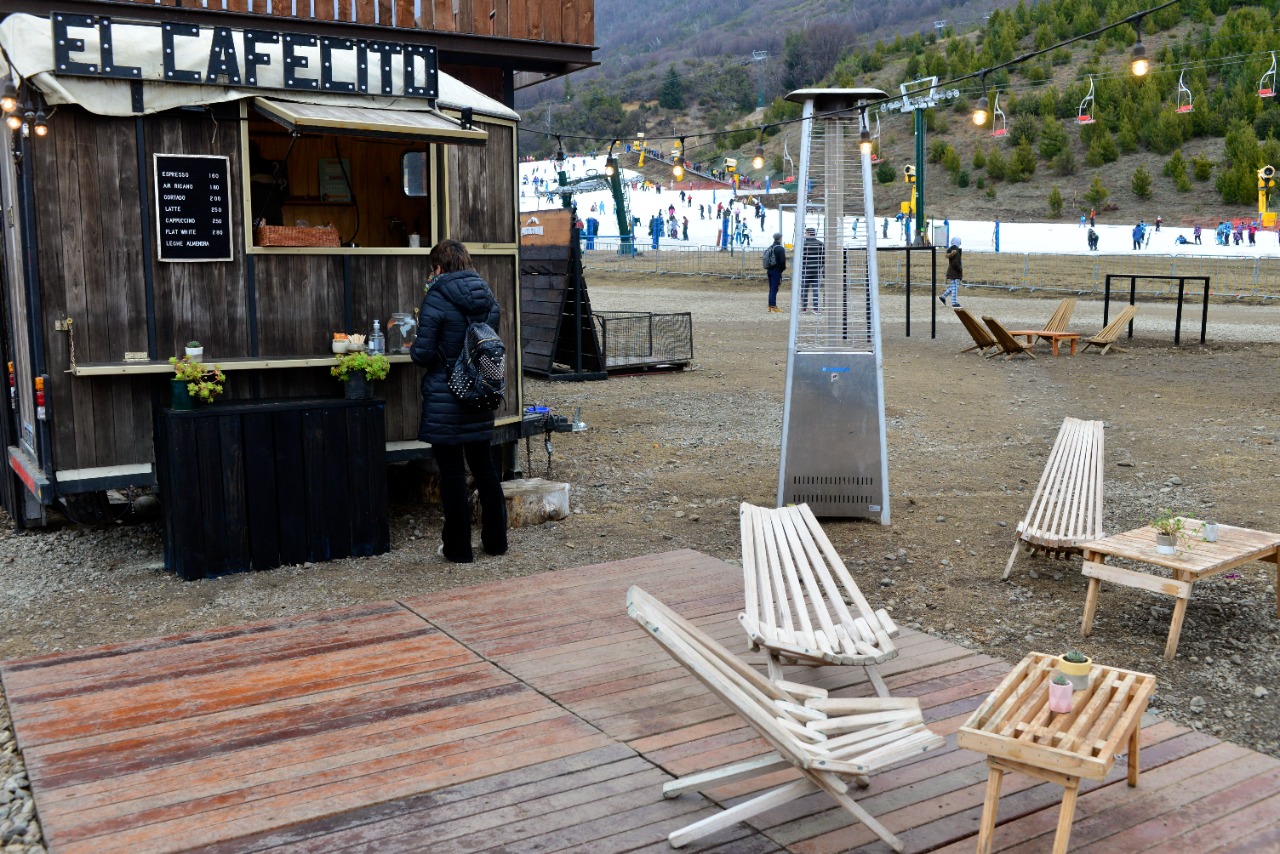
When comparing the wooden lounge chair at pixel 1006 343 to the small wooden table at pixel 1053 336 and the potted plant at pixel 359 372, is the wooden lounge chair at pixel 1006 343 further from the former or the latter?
the potted plant at pixel 359 372

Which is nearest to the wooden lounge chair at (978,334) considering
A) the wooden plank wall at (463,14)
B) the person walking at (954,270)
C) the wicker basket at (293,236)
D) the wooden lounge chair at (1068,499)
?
the person walking at (954,270)

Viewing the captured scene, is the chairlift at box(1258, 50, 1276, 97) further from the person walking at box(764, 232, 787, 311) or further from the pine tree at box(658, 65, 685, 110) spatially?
the pine tree at box(658, 65, 685, 110)

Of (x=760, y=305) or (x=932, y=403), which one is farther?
→ (x=760, y=305)

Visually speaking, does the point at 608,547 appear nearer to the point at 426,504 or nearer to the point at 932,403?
the point at 426,504

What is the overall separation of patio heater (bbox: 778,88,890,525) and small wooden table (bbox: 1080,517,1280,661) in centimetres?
218

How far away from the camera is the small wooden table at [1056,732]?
360 cm

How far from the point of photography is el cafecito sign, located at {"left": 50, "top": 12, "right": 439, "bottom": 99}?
7.05m

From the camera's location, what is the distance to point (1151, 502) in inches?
367

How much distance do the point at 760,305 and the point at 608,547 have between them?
841 inches

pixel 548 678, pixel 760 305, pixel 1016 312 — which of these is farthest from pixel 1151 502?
pixel 760 305

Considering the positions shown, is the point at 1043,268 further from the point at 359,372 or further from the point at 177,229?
the point at 177,229

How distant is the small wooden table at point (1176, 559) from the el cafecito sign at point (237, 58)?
5.23m

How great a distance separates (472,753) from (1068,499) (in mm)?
4551

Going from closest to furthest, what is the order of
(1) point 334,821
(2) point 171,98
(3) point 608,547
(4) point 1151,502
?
(1) point 334,821 < (2) point 171,98 < (3) point 608,547 < (4) point 1151,502
